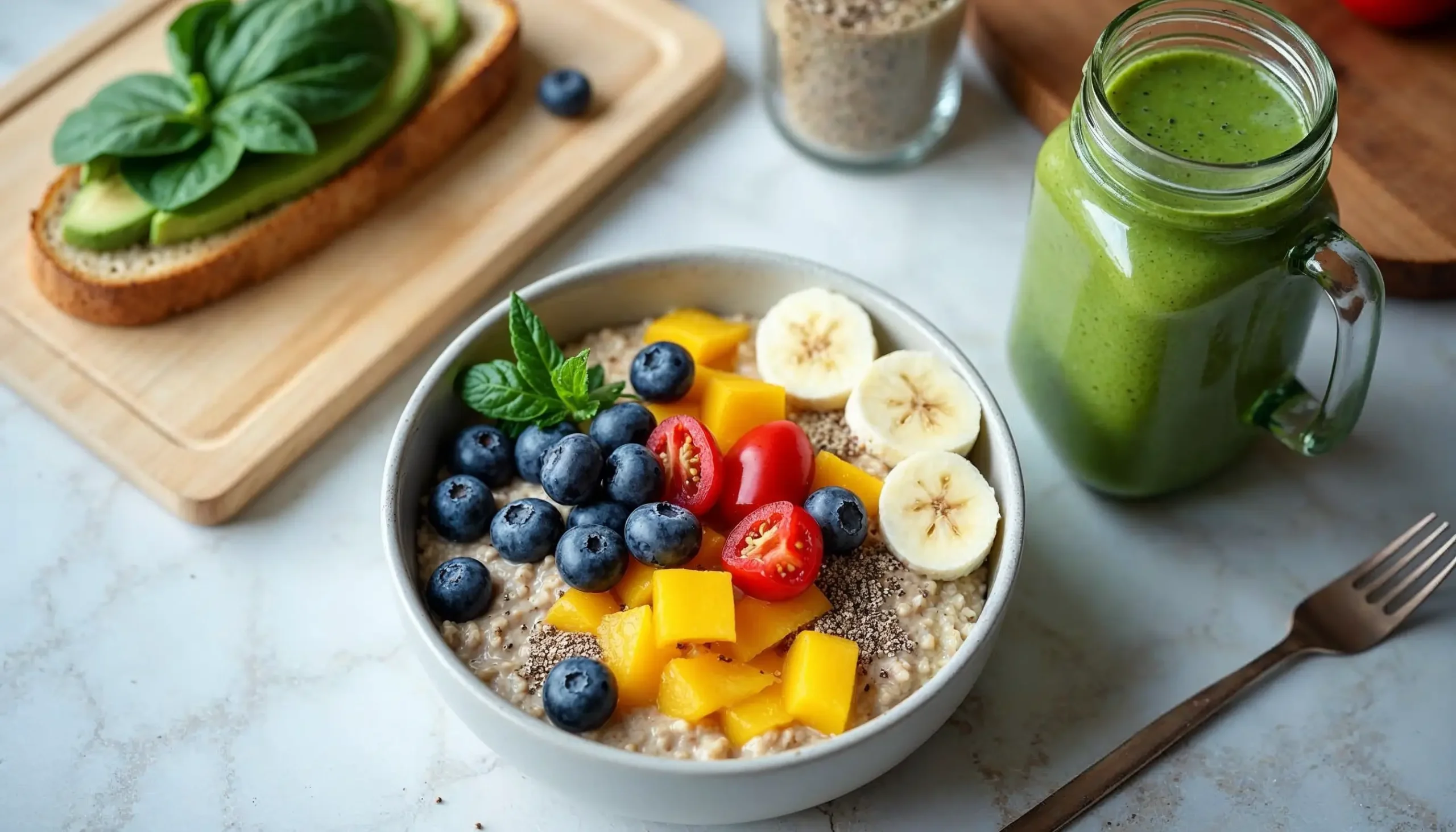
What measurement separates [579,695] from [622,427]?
0.38m

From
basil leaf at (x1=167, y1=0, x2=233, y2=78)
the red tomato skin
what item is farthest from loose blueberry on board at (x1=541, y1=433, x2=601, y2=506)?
the red tomato skin

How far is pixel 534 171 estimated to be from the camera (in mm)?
2230

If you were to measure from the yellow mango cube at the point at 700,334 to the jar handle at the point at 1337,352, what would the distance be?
743 mm

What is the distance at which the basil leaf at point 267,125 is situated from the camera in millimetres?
1994

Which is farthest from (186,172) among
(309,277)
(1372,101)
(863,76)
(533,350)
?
(1372,101)

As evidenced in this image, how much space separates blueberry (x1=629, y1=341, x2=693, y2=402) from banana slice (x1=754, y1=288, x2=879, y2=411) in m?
0.13

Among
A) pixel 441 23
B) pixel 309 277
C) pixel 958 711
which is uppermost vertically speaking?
pixel 441 23

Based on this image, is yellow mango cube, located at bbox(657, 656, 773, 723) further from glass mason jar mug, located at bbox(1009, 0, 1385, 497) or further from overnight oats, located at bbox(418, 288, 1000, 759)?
glass mason jar mug, located at bbox(1009, 0, 1385, 497)

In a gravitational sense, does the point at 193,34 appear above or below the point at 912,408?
above

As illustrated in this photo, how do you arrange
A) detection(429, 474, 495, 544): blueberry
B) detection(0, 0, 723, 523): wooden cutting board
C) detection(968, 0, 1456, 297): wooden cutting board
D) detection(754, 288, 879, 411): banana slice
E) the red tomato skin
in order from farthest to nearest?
the red tomato skin < detection(968, 0, 1456, 297): wooden cutting board < detection(0, 0, 723, 523): wooden cutting board < detection(754, 288, 879, 411): banana slice < detection(429, 474, 495, 544): blueberry

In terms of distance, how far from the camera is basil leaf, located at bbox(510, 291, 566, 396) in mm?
1682

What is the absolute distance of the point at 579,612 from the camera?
5.09ft

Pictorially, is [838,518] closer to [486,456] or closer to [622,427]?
[622,427]

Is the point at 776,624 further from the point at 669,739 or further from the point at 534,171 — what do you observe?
the point at 534,171
